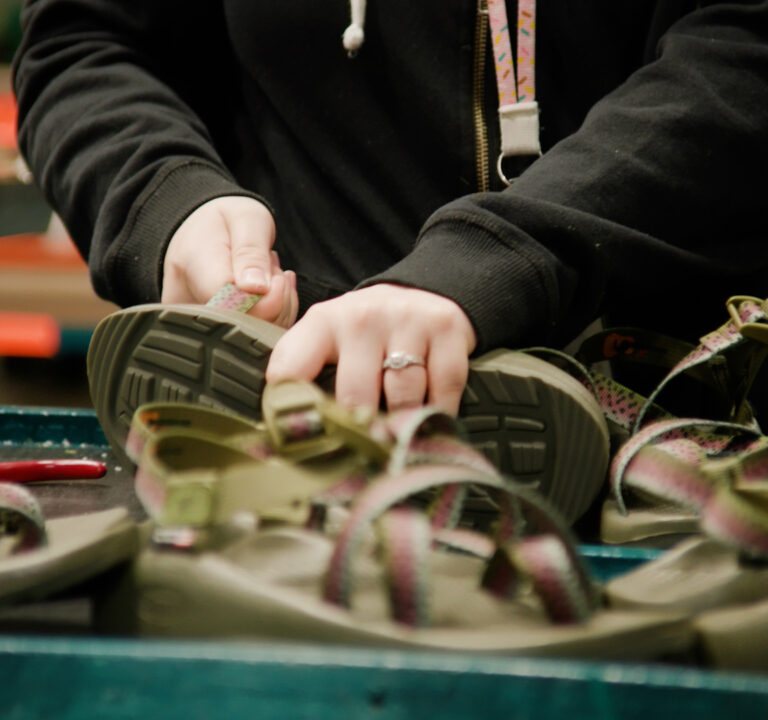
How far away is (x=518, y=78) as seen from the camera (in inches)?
27.7

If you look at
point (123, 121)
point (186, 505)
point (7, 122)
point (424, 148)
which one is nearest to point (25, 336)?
point (7, 122)

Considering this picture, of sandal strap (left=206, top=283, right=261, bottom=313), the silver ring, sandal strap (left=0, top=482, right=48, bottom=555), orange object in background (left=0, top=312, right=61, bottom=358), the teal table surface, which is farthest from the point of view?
orange object in background (left=0, top=312, right=61, bottom=358)

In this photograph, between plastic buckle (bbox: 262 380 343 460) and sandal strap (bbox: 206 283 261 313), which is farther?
sandal strap (bbox: 206 283 261 313)

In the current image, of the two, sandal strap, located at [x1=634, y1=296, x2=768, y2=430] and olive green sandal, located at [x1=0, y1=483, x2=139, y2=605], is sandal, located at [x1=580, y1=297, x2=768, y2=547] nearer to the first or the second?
sandal strap, located at [x1=634, y1=296, x2=768, y2=430]

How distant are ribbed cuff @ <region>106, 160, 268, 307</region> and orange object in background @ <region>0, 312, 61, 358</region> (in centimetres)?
164

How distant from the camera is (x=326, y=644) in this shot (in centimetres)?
31

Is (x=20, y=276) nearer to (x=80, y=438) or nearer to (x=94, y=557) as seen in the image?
(x=80, y=438)

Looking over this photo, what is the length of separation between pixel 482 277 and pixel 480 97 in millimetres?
254

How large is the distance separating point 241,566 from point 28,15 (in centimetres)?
77

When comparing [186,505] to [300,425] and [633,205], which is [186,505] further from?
[633,205]

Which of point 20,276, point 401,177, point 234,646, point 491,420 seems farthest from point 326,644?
point 20,276

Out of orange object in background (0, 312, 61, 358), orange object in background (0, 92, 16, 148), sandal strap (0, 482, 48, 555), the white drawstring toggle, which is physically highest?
the white drawstring toggle

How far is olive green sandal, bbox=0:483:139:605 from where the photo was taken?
0.34 m

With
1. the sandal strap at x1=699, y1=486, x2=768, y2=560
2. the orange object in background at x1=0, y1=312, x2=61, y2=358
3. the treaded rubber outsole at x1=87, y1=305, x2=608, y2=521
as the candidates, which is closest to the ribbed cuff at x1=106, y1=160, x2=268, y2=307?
the treaded rubber outsole at x1=87, y1=305, x2=608, y2=521
